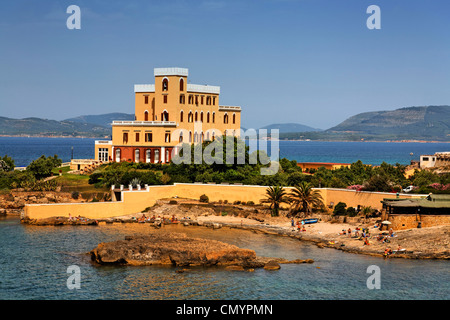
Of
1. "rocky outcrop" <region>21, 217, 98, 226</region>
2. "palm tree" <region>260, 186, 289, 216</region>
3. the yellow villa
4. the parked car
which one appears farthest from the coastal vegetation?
"rocky outcrop" <region>21, 217, 98, 226</region>

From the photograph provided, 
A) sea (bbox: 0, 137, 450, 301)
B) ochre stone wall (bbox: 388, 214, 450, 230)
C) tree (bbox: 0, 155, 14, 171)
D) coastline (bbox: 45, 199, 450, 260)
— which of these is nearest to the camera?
sea (bbox: 0, 137, 450, 301)

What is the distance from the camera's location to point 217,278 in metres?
38.0

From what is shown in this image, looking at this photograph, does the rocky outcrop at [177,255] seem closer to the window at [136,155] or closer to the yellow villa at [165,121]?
the yellow villa at [165,121]

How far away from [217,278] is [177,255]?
438 centimetres

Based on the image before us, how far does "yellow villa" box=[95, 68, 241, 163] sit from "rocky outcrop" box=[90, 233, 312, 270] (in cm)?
3373

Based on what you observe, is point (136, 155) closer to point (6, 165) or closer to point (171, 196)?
point (171, 196)

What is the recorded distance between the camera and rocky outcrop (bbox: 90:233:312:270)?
41.1 m

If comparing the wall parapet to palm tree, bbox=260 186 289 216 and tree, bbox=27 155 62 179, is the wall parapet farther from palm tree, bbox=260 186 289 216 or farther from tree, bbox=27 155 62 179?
tree, bbox=27 155 62 179

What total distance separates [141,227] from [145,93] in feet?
102

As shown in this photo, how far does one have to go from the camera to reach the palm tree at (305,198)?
5641cm

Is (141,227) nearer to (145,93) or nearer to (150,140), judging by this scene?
(150,140)

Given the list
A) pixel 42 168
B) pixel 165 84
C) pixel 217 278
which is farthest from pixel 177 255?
pixel 165 84
